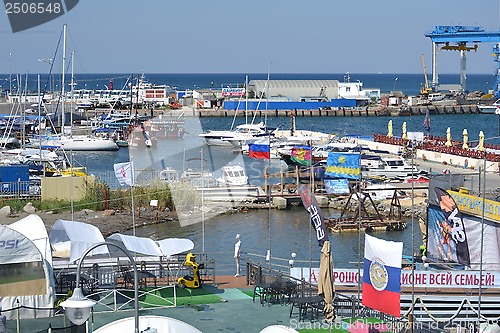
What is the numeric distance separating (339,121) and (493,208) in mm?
73479

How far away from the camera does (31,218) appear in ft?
50.0

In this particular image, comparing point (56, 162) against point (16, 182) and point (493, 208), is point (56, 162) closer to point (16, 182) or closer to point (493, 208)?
point (16, 182)

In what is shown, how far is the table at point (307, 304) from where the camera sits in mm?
14219

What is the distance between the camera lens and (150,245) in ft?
52.7

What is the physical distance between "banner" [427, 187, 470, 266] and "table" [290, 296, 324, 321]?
4.28 meters

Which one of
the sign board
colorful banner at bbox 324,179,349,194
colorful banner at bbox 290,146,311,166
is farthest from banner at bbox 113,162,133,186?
the sign board

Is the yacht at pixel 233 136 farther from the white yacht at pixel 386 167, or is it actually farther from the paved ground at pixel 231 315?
the paved ground at pixel 231 315

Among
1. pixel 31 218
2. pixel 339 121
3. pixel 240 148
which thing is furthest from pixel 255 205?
pixel 339 121

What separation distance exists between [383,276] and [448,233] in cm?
540

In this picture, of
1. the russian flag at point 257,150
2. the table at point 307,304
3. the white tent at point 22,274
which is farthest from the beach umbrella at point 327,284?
Result: the russian flag at point 257,150

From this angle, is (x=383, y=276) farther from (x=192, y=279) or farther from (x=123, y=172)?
(x=123, y=172)

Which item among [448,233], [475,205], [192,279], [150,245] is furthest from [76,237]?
[475,205]

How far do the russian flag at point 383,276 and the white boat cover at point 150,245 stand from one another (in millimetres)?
4200

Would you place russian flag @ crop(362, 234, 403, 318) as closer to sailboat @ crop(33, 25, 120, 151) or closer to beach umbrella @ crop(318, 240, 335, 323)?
beach umbrella @ crop(318, 240, 335, 323)
